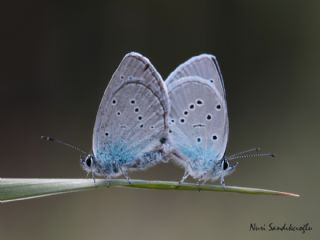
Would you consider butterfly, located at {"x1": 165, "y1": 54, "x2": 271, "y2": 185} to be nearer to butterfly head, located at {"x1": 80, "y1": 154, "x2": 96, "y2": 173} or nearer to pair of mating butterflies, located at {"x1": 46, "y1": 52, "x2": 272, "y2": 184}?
pair of mating butterflies, located at {"x1": 46, "y1": 52, "x2": 272, "y2": 184}

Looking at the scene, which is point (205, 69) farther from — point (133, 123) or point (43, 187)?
point (43, 187)

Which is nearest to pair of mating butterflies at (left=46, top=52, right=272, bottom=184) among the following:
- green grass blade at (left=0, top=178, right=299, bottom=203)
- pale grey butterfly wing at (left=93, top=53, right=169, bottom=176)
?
pale grey butterfly wing at (left=93, top=53, right=169, bottom=176)

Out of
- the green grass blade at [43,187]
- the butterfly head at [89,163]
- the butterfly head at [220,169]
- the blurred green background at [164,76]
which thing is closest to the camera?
the green grass blade at [43,187]

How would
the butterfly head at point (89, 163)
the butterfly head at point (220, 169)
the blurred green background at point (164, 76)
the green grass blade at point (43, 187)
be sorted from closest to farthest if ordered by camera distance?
the green grass blade at point (43, 187) → the butterfly head at point (89, 163) → the butterfly head at point (220, 169) → the blurred green background at point (164, 76)

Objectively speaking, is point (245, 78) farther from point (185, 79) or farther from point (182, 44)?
point (185, 79)

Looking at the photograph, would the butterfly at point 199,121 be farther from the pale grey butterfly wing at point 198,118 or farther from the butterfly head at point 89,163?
the butterfly head at point 89,163

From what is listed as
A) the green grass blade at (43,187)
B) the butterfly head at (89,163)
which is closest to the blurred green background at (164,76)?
the butterfly head at (89,163)

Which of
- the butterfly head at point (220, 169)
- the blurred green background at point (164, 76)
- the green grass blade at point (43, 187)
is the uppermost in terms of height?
the blurred green background at point (164, 76)

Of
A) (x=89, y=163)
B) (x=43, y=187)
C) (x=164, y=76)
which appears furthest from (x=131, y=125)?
(x=164, y=76)
